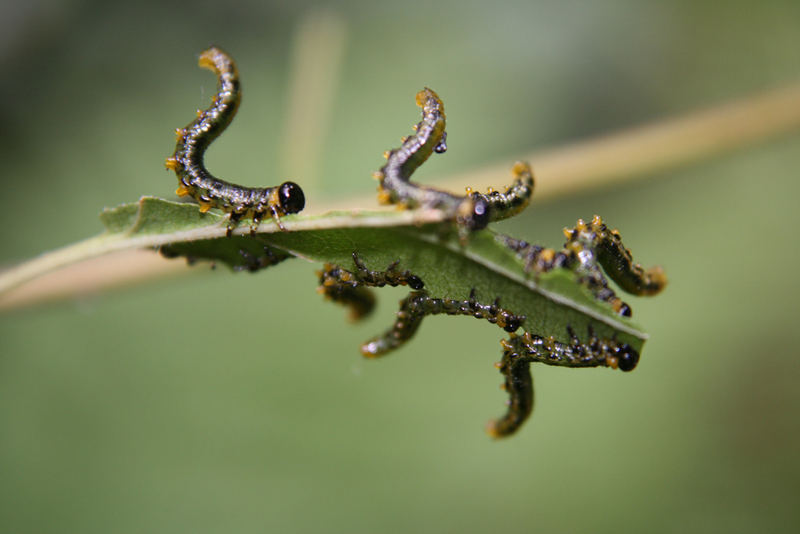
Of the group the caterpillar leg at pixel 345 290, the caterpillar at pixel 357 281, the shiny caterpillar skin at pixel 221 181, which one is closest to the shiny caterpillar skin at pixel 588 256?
the caterpillar at pixel 357 281

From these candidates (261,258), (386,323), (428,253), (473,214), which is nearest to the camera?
(473,214)

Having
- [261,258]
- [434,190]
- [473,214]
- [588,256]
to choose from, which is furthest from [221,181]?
[588,256]

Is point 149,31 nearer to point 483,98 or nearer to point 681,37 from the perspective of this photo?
point 483,98

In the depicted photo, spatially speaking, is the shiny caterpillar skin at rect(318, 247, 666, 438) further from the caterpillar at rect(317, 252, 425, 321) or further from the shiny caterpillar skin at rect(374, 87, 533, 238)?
the shiny caterpillar skin at rect(374, 87, 533, 238)

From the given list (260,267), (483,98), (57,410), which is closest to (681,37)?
(483,98)

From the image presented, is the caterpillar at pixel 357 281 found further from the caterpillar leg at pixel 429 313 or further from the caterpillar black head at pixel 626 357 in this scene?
the caterpillar black head at pixel 626 357

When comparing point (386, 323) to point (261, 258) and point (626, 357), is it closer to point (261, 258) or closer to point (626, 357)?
point (261, 258)

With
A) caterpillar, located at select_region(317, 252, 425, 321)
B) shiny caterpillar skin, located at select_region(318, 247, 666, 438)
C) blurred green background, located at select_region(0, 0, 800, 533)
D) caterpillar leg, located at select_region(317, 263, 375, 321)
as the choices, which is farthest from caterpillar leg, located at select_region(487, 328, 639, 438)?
blurred green background, located at select_region(0, 0, 800, 533)
